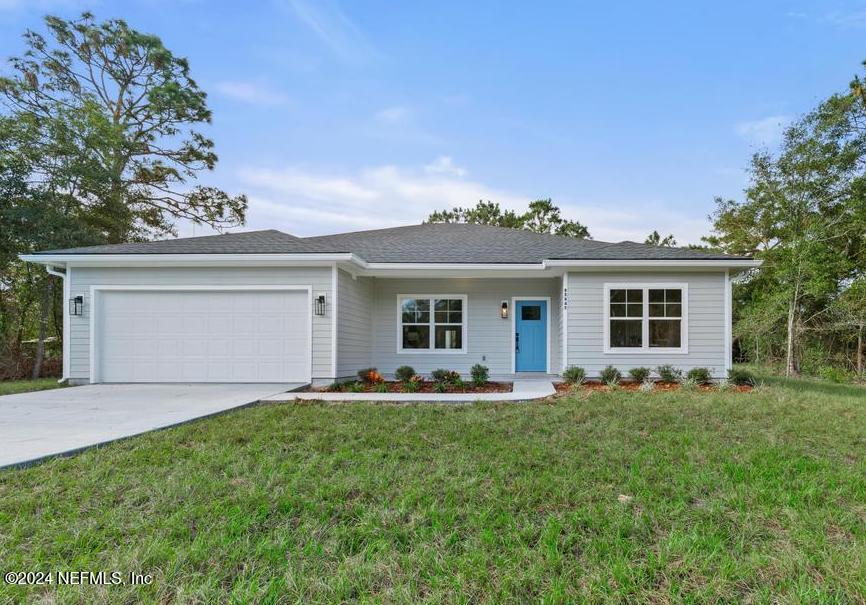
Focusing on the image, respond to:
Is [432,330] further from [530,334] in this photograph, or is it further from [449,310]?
[530,334]

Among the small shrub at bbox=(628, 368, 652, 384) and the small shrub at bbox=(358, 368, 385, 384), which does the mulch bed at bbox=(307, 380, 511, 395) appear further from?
the small shrub at bbox=(628, 368, 652, 384)

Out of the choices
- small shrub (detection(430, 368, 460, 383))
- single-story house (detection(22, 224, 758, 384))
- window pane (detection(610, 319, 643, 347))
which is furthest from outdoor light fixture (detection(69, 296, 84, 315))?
window pane (detection(610, 319, 643, 347))

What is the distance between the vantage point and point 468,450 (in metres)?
4.05

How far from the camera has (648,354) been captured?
9391mm

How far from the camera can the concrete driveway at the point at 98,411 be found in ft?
13.6

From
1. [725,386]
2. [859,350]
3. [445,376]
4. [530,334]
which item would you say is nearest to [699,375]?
[725,386]

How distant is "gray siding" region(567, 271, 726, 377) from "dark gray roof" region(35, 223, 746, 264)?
501 millimetres

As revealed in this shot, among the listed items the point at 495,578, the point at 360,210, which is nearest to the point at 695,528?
the point at 495,578

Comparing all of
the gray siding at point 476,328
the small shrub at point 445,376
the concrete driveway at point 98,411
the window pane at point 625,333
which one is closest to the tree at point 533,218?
the gray siding at point 476,328

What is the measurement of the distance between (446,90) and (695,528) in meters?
12.1

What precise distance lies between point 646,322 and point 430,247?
200 inches

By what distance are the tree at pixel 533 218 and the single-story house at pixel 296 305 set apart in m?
17.1

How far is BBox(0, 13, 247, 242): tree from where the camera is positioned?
1356cm

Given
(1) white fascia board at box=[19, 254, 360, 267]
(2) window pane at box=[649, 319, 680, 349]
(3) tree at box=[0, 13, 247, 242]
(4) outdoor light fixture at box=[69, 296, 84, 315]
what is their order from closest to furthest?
(1) white fascia board at box=[19, 254, 360, 267] → (4) outdoor light fixture at box=[69, 296, 84, 315] → (2) window pane at box=[649, 319, 680, 349] → (3) tree at box=[0, 13, 247, 242]
